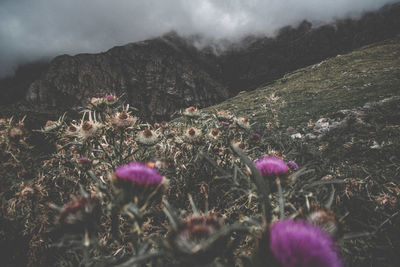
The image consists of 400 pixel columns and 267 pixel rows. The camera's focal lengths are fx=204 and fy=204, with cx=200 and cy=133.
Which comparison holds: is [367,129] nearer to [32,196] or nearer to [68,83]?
[32,196]

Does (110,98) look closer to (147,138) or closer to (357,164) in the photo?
(147,138)

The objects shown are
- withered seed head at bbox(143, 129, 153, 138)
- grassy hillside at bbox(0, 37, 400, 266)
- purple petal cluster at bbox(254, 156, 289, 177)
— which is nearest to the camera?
grassy hillside at bbox(0, 37, 400, 266)

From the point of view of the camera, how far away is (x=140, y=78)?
105500mm

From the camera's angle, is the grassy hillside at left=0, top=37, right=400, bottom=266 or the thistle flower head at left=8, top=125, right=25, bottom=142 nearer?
the grassy hillside at left=0, top=37, right=400, bottom=266

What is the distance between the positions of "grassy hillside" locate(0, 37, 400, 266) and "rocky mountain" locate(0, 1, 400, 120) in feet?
263

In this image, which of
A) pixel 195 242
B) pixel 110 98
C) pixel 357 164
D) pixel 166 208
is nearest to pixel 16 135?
pixel 110 98

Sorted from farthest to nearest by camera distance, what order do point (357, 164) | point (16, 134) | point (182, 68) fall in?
point (182, 68) → point (357, 164) → point (16, 134)

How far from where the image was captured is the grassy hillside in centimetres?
72

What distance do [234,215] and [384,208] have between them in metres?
1.22

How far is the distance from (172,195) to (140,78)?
112m

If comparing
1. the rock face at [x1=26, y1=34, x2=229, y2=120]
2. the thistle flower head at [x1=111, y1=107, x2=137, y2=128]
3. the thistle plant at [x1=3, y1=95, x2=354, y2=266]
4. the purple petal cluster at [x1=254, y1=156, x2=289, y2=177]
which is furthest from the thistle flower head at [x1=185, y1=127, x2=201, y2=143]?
the rock face at [x1=26, y1=34, x2=229, y2=120]

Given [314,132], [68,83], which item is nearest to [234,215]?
[314,132]

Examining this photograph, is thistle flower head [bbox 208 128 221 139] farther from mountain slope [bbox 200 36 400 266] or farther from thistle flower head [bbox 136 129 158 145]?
thistle flower head [bbox 136 129 158 145]

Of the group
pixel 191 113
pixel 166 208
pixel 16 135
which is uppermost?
pixel 16 135
